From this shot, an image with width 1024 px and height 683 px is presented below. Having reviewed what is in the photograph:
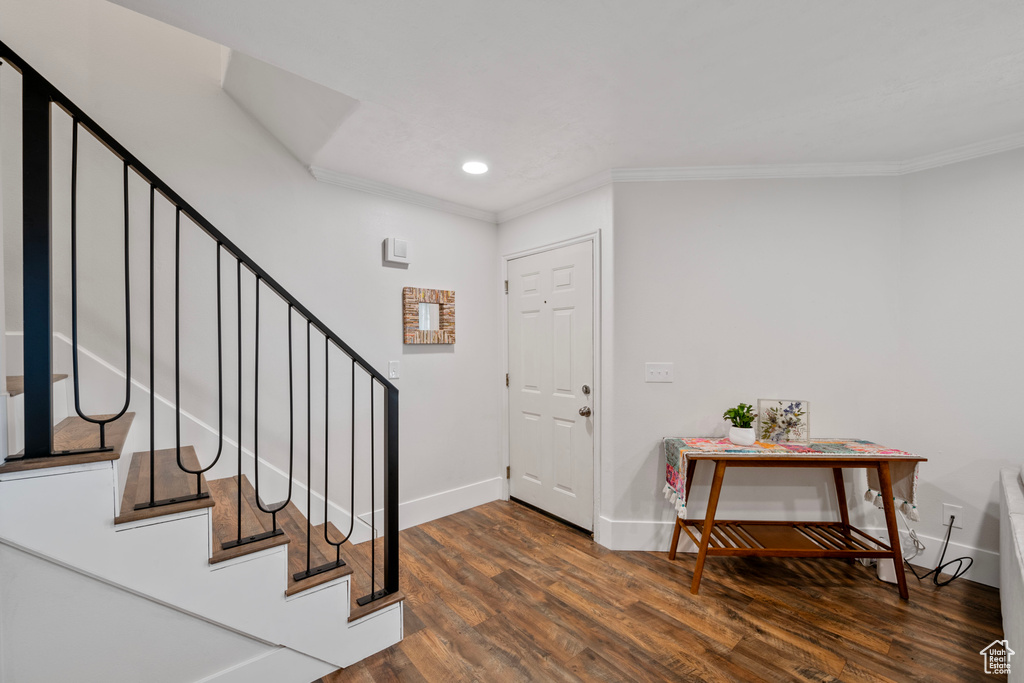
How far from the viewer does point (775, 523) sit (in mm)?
2506

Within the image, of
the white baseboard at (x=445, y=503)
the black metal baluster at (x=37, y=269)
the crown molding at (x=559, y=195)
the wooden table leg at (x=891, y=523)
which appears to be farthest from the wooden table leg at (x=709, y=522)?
the black metal baluster at (x=37, y=269)

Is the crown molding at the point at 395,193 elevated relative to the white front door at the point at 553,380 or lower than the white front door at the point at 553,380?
elevated

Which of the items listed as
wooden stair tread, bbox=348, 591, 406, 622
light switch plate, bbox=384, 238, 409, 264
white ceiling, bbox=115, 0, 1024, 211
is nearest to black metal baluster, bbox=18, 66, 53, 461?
white ceiling, bbox=115, 0, 1024, 211

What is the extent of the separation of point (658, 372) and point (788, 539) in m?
1.11

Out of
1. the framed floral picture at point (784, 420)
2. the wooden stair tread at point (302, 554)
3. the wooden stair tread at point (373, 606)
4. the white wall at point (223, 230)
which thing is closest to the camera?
the wooden stair tread at point (302, 554)

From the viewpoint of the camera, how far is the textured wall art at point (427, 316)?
118 inches

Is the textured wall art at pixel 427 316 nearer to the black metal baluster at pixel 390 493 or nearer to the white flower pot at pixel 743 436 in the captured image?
the black metal baluster at pixel 390 493

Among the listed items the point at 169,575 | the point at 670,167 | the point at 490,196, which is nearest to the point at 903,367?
the point at 670,167

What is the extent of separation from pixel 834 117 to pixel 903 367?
1.50m

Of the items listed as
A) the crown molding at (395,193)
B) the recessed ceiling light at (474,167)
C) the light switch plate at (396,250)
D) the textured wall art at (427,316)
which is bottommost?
the textured wall art at (427,316)

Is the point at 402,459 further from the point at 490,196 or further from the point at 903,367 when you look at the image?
the point at 903,367

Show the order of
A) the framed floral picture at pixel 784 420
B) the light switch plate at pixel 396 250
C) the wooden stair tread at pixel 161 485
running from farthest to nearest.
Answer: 1. the light switch plate at pixel 396 250
2. the framed floral picture at pixel 784 420
3. the wooden stair tread at pixel 161 485

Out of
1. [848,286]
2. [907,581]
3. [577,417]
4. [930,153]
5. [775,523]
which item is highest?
[930,153]

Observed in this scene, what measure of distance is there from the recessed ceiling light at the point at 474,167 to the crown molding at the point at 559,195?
605 millimetres
